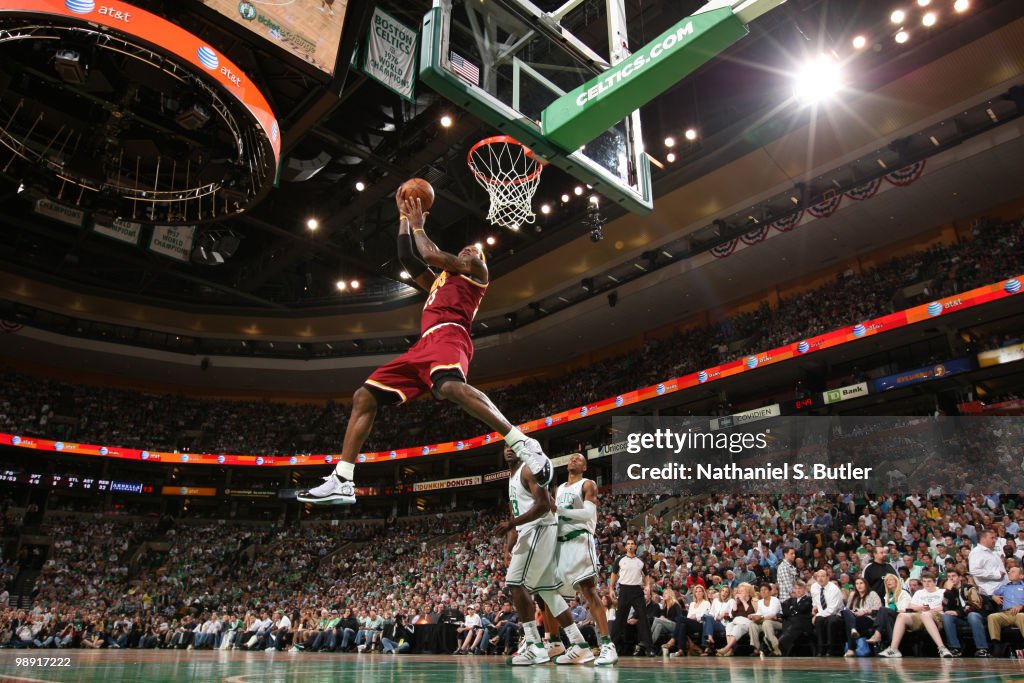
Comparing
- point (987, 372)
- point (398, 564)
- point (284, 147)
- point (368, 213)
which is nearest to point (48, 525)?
point (398, 564)

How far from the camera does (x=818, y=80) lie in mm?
16844

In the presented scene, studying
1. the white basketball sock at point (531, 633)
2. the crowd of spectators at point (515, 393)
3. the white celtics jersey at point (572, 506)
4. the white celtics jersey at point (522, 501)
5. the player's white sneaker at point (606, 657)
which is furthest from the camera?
the crowd of spectators at point (515, 393)

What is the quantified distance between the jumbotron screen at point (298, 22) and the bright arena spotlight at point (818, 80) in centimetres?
1144

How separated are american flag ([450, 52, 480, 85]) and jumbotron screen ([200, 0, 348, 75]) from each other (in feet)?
18.3

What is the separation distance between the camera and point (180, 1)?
1134cm

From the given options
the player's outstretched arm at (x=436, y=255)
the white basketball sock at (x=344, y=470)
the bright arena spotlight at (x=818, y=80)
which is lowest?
the white basketball sock at (x=344, y=470)

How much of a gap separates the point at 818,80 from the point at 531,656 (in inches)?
639

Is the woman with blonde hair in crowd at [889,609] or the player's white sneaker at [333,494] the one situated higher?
the player's white sneaker at [333,494]

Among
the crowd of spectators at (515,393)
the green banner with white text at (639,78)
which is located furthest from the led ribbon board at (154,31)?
the crowd of spectators at (515,393)

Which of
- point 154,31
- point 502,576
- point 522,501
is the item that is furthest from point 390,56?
point 502,576

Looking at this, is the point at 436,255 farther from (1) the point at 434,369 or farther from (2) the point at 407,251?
(1) the point at 434,369

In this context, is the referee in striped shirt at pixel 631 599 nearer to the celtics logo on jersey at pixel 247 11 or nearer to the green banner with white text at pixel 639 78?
the green banner with white text at pixel 639 78

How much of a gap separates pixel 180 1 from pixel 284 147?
478cm

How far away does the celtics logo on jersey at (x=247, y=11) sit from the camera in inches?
395
